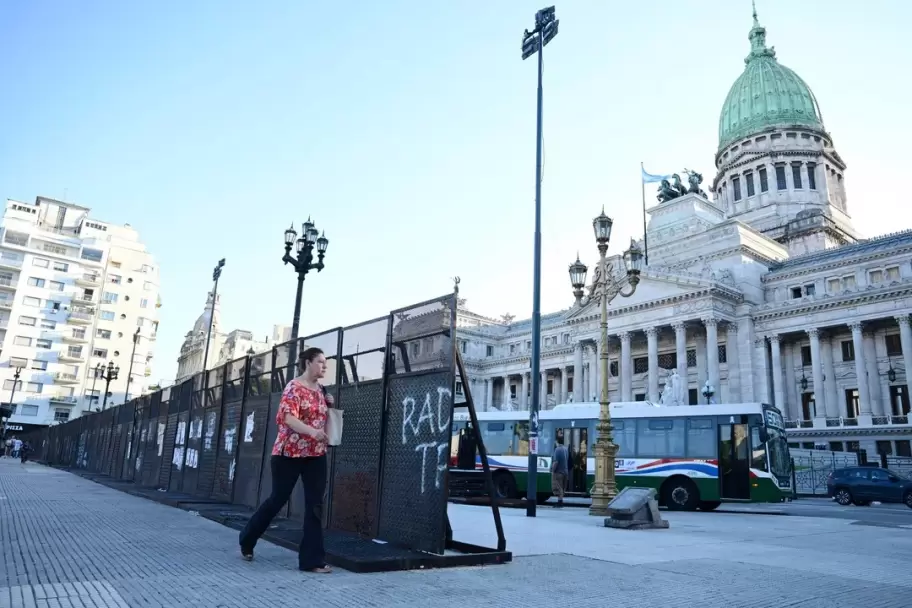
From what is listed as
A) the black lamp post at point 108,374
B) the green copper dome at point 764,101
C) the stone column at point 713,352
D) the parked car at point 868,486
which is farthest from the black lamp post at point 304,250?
the green copper dome at point 764,101

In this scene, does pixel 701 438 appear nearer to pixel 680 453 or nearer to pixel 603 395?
pixel 680 453

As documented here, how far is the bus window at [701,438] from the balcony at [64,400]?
69.8m

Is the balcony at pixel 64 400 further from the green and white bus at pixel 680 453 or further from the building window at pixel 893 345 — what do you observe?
the building window at pixel 893 345

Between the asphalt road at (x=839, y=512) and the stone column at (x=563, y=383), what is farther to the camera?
the stone column at (x=563, y=383)

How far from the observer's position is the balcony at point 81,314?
231 feet

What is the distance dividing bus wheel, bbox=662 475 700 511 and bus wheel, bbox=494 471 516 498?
16.7 feet

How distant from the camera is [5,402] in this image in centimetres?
6469

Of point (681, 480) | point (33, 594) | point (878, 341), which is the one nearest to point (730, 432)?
point (681, 480)

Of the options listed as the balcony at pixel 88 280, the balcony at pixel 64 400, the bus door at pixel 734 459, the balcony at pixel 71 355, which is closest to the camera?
the bus door at pixel 734 459

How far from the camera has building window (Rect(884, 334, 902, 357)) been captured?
4394cm

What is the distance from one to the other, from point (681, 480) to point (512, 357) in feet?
169

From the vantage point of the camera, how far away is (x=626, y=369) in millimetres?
52500

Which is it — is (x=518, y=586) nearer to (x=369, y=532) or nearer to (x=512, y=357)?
(x=369, y=532)

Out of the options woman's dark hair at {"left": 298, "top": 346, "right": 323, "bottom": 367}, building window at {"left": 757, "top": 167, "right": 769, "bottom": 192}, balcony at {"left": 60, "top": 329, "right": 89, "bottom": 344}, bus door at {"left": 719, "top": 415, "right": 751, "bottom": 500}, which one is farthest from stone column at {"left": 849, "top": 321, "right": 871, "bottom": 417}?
balcony at {"left": 60, "top": 329, "right": 89, "bottom": 344}
